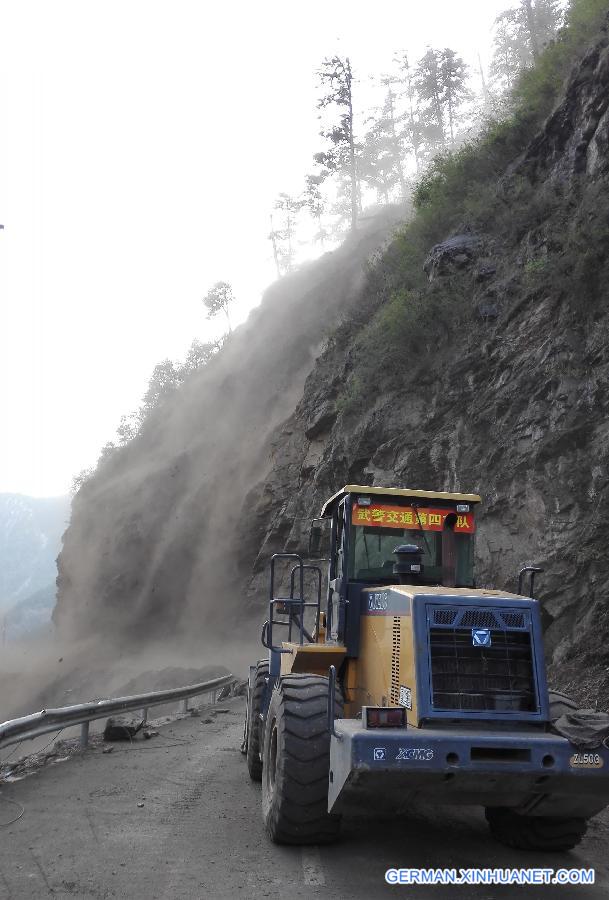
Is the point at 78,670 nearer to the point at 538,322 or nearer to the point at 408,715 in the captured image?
the point at 538,322

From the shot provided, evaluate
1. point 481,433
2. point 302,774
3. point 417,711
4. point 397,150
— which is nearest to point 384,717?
point 417,711

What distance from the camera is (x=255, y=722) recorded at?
9336 millimetres

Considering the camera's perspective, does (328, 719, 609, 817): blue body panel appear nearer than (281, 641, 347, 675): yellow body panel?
Yes

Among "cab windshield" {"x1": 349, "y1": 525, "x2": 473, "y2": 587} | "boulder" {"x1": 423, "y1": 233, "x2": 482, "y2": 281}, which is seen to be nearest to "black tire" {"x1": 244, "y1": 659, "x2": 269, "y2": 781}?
"cab windshield" {"x1": 349, "y1": 525, "x2": 473, "y2": 587}

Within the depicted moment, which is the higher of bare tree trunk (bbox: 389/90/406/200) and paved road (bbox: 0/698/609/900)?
bare tree trunk (bbox: 389/90/406/200)

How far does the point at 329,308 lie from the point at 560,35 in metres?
22.0

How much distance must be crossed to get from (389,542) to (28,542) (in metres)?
128

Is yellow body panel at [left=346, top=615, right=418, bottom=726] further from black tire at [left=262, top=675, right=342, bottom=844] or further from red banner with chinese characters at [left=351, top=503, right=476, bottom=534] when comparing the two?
red banner with chinese characters at [left=351, top=503, right=476, bottom=534]

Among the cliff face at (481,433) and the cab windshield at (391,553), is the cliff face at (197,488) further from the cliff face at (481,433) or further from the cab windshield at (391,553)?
the cab windshield at (391,553)

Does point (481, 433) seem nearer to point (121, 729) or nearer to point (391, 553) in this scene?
point (121, 729)

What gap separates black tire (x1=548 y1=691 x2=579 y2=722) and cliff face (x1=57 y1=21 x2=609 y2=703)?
16.7ft

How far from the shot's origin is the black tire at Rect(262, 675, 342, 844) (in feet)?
19.5

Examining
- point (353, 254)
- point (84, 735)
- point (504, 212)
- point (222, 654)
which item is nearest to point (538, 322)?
point (504, 212)

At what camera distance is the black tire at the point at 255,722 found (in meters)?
8.91
